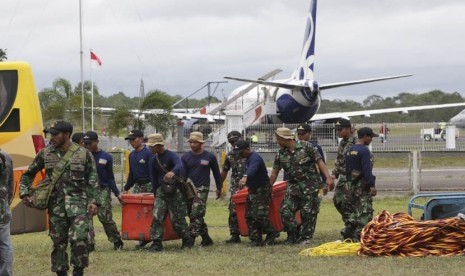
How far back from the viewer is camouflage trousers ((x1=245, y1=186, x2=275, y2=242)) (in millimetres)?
13188

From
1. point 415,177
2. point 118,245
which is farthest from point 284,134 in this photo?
point 415,177

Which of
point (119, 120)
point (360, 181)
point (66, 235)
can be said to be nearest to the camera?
point (66, 235)

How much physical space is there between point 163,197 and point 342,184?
7.96ft

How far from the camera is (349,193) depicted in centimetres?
1274

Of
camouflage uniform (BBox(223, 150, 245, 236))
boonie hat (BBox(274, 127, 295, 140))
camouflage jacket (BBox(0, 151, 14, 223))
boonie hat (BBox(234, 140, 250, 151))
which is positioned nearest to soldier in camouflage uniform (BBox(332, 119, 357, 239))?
boonie hat (BBox(274, 127, 295, 140))

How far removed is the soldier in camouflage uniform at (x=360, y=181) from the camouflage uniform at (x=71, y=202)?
3.90 metres

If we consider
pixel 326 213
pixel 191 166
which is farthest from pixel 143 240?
pixel 326 213

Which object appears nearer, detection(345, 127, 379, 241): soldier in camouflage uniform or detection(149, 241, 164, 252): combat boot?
detection(345, 127, 379, 241): soldier in camouflage uniform

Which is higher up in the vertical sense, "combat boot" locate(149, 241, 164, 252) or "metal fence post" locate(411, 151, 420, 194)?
"metal fence post" locate(411, 151, 420, 194)

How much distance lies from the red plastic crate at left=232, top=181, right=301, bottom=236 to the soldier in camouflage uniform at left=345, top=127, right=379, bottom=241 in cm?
114

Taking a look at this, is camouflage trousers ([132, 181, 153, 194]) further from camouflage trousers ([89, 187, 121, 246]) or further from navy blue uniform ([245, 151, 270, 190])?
navy blue uniform ([245, 151, 270, 190])

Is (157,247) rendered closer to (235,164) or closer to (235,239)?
(235,239)

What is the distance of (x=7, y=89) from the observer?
515 inches

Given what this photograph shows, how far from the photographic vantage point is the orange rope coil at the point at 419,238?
36.0 feet
